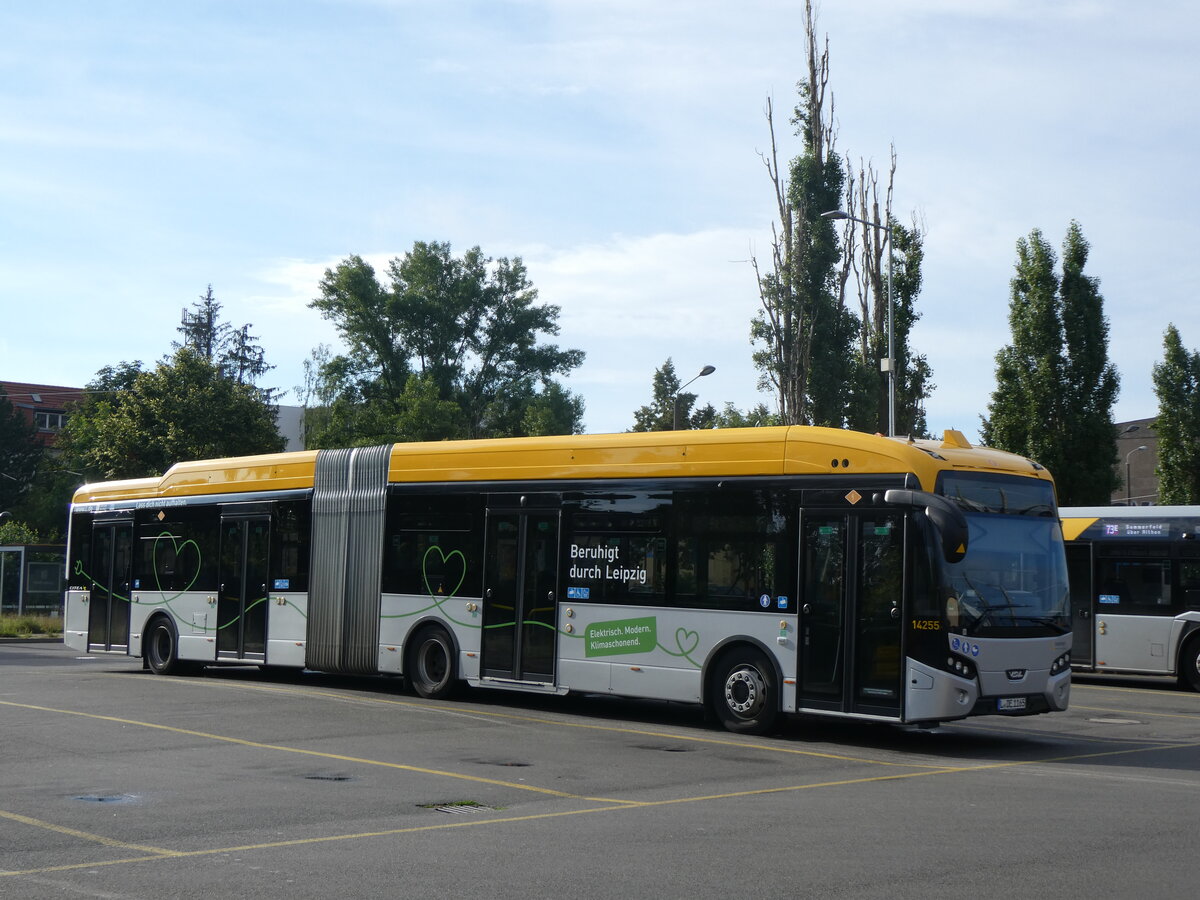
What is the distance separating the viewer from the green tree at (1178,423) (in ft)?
144

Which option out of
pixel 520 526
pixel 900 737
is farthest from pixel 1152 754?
pixel 520 526

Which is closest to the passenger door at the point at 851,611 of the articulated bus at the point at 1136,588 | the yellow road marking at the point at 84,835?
the yellow road marking at the point at 84,835

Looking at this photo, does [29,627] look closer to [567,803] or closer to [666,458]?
[666,458]

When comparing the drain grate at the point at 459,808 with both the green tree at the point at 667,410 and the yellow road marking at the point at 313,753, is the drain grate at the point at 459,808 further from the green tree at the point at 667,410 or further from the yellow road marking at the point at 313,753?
the green tree at the point at 667,410

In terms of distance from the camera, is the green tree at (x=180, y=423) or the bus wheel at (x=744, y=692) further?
the green tree at (x=180, y=423)

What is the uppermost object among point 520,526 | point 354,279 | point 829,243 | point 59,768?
point 354,279

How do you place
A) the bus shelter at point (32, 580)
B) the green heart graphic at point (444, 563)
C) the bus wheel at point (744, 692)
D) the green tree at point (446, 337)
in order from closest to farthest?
the bus wheel at point (744, 692)
the green heart graphic at point (444, 563)
the bus shelter at point (32, 580)
the green tree at point (446, 337)

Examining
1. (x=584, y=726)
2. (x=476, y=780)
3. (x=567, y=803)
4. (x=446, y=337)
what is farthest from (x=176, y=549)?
(x=446, y=337)

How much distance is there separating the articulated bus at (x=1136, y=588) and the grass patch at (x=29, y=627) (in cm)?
2575

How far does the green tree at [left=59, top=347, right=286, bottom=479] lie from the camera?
45.0 m

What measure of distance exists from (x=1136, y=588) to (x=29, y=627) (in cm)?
2731

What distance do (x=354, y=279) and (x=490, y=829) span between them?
6391cm

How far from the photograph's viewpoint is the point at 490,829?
8.91m

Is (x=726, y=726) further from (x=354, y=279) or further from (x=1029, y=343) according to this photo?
(x=354, y=279)
